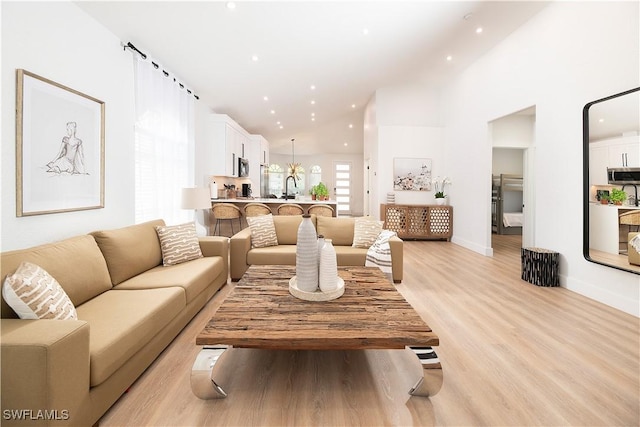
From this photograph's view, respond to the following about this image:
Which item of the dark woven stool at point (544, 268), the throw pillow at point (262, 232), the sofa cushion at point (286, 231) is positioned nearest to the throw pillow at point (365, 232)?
the sofa cushion at point (286, 231)

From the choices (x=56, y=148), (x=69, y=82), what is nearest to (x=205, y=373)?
(x=56, y=148)

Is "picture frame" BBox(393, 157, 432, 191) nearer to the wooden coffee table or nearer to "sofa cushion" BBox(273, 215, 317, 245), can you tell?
"sofa cushion" BBox(273, 215, 317, 245)

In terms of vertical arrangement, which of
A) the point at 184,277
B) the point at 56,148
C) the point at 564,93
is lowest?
the point at 184,277

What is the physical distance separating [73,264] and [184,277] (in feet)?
2.57

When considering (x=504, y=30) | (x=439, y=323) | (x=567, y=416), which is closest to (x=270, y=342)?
(x=567, y=416)

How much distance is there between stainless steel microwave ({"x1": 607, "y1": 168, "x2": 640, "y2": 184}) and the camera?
2.78 m

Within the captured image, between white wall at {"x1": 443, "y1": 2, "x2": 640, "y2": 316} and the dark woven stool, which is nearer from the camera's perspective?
white wall at {"x1": 443, "y1": 2, "x2": 640, "y2": 316}

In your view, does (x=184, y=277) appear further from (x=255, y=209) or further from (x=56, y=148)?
(x=255, y=209)

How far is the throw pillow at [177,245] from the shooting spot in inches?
120

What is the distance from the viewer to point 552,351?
2193mm

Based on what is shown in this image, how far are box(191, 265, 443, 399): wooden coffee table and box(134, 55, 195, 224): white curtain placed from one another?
8.72ft

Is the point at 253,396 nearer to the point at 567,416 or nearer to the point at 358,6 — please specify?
the point at 567,416

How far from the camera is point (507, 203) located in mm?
7895

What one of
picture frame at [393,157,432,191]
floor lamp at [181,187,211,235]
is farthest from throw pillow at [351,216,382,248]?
picture frame at [393,157,432,191]
